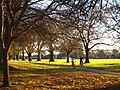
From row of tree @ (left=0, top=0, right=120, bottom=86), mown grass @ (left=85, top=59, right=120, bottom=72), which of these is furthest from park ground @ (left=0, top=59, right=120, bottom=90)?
mown grass @ (left=85, top=59, right=120, bottom=72)

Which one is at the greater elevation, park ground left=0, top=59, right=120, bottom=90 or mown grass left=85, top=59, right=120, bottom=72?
mown grass left=85, top=59, right=120, bottom=72

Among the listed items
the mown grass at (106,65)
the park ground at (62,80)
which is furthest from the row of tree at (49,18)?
the mown grass at (106,65)

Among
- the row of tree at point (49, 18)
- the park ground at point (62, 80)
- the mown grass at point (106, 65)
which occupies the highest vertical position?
the row of tree at point (49, 18)

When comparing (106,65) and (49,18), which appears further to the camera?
(106,65)

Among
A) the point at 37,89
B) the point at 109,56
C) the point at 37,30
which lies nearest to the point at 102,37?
the point at 37,30

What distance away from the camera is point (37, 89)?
644 inches

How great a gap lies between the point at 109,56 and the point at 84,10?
11369 centimetres

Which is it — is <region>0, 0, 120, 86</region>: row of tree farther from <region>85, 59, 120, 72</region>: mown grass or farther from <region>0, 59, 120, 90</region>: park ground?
<region>85, 59, 120, 72</region>: mown grass

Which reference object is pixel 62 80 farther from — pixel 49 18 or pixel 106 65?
pixel 106 65

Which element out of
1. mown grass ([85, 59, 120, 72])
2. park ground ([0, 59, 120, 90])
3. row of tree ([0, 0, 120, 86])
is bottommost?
park ground ([0, 59, 120, 90])

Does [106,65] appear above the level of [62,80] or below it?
above

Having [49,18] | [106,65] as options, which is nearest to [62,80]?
[49,18]

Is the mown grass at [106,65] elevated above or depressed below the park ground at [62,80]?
above

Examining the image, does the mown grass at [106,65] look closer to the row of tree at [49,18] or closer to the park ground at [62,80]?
the park ground at [62,80]
